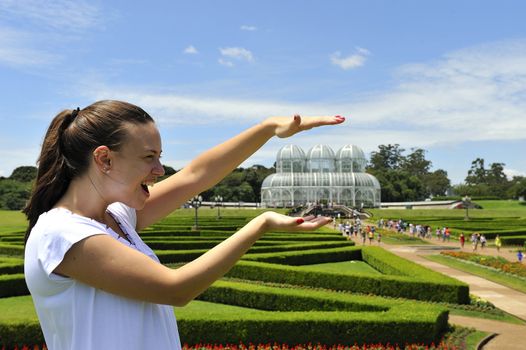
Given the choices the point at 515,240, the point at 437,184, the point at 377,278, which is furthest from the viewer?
the point at 437,184

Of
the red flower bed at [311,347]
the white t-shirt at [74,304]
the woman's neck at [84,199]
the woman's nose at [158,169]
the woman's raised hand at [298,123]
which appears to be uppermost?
the woman's raised hand at [298,123]

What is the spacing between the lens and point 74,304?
4.49ft

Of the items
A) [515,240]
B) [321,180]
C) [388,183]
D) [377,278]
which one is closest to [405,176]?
[388,183]

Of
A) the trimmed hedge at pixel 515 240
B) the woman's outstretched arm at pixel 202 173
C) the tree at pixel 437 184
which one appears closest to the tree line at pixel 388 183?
the tree at pixel 437 184

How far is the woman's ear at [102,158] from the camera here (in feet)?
4.88

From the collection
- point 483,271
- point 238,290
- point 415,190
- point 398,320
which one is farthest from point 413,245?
point 415,190

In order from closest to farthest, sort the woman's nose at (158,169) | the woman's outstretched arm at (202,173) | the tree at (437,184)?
the woman's nose at (158,169) < the woman's outstretched arm at (202,173) < the tree at (437,184)

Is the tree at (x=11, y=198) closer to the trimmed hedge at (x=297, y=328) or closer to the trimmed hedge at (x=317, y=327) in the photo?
the trimmed hedge at (x=297, y=328)

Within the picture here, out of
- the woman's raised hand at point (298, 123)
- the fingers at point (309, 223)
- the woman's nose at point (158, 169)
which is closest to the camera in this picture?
the fingers at point (309, 223)

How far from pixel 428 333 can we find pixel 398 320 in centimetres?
62

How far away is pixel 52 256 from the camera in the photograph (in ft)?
4.40

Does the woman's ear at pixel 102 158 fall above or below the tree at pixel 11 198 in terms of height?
below

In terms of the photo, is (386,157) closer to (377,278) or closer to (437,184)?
(437,184)

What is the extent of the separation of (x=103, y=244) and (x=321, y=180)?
209ft
